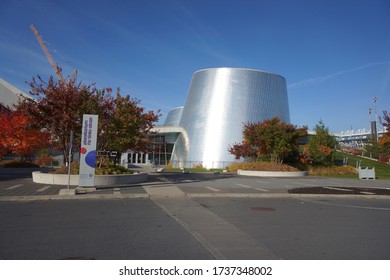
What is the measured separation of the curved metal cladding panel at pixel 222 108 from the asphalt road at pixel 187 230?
43711mm

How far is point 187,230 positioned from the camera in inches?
291

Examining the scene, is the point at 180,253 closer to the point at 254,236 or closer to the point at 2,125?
the point at 254,236

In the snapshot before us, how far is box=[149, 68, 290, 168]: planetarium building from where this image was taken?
57.2 meters

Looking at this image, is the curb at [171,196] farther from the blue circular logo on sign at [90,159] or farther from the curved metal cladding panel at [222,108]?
the curved metal cladding panel at [222,108]

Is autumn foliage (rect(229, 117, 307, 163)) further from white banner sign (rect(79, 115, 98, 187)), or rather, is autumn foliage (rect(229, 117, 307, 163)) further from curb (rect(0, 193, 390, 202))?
white banner sign (rect(79, 115, 98, 187))

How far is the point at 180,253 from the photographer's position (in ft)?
18.2

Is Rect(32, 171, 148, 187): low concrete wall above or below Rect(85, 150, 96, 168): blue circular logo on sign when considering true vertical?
below

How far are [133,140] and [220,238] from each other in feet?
48.2

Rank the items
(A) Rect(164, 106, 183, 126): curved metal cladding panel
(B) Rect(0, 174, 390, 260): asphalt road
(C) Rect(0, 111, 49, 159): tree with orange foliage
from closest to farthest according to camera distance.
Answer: (B) Rect(0, 174, 390, 260): asphalt road → (C) Rect(0, 111, 49, 159): tree with orange foliage → (A) Rect(164, 106, 183, 126): curved metal cladding panel

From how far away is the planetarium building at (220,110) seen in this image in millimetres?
57156

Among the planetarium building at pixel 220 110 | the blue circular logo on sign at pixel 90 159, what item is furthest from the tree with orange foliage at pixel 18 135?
the planetarium building at pixel 220 110

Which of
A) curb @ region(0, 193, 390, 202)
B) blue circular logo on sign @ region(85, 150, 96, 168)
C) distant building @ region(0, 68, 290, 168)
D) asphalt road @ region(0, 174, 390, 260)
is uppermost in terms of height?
distant building @ region(0, 68, 290, 168)

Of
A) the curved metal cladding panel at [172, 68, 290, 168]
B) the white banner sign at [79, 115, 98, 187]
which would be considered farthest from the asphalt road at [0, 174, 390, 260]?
the curved metal cladding panel at [172, 68, 290, 168]

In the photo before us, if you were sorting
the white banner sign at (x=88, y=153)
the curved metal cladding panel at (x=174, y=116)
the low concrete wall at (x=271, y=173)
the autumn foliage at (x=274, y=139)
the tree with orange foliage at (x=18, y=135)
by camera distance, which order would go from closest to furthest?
the white banner sign at (x=88, y=153) < the tree with orange foliage at (x=18, y=135) < the low concrete wall at (x=271, y=173) < the autumn foliage at (x=274, y=139) < the curved metal cladding panel at (x=174, y=116)
